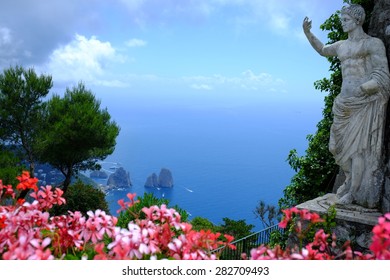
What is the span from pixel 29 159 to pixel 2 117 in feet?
5.99

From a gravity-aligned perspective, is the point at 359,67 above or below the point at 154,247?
above

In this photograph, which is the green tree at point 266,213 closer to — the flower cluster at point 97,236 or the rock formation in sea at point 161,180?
the flower cluster at point 97,236

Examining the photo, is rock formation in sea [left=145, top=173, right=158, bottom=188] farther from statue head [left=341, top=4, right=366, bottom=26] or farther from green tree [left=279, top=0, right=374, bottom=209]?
statue head [left=341, top=4, right=366, bottom=26]

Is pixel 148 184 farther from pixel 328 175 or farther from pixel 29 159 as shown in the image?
pixel 328 175

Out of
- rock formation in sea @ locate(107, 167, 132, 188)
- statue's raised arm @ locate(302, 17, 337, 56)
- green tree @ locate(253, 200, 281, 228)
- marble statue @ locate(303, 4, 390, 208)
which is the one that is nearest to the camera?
marble statue @ locate(303, 4, 390, 208)

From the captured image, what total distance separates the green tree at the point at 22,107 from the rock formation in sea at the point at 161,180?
29950 mm

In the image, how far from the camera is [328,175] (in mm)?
8031

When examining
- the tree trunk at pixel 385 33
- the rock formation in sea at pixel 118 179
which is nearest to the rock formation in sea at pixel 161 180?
the rock formation in sea at pixel 118 179

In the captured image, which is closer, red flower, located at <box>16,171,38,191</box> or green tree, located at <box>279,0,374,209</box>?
red flower, located at <box>16,171,38,191</box>

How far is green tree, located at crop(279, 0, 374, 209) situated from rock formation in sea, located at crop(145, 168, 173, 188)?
36.8 m

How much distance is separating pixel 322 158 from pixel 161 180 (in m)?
37.7

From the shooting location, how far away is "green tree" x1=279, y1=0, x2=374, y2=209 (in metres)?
8.04

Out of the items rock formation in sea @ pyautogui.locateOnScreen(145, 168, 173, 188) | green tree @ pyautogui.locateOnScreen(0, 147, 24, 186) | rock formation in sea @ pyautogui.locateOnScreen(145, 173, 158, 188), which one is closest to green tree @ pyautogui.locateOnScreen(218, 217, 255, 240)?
green tree @ pyautogui.locateOnScreen(0, 147, 24, 186)
